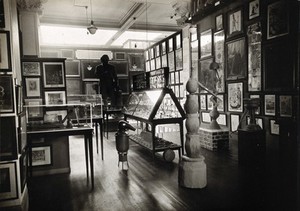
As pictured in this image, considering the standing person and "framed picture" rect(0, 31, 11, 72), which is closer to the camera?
"framed picture" rect(0, 31, 11, 72)

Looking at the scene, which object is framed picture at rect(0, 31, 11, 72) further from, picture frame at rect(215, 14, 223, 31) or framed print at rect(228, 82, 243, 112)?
picture frame at rect(215, 14, 223, 31)

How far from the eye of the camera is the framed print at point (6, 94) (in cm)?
303

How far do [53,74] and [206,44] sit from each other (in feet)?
14.3

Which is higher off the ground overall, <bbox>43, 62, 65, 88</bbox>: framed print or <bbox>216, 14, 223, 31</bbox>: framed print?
<bbox>216, 14, 223, 31</bbox>: framed print

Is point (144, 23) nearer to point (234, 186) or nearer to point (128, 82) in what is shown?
point (128, 82)

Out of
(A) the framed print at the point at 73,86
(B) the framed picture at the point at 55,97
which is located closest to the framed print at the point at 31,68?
(B) the framed picture at the point at 55,97

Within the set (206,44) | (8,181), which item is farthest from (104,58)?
(8,181)

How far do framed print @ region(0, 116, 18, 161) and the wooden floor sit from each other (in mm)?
759

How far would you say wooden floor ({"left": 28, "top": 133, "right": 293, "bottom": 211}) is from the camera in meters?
3.26

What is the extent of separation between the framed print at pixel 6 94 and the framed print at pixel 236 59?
476 centimetres

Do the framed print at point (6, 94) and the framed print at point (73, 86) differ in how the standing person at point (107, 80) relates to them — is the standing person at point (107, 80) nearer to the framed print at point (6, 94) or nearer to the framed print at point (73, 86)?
the framed print at point (73, 86)

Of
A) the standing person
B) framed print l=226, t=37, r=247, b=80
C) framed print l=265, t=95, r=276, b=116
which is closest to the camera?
framed print l=265, t=95, r=276, b=116

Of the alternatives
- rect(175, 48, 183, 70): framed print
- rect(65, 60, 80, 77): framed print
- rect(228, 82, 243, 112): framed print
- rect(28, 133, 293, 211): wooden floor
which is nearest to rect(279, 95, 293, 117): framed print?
rect(28, 133, 293, 211): wooden floor

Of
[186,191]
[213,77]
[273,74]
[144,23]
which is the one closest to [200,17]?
[213,77]
